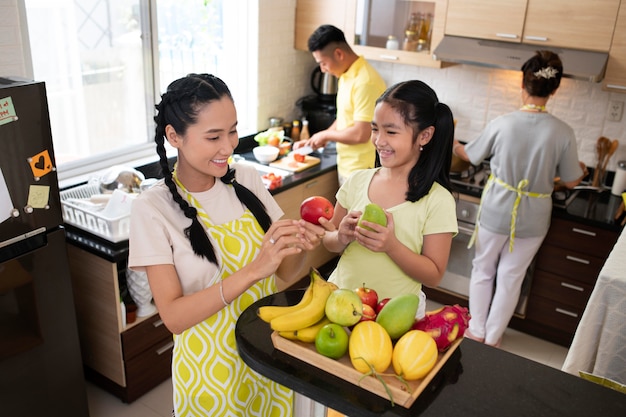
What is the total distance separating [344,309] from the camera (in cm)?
131

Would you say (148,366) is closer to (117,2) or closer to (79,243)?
(79,243)

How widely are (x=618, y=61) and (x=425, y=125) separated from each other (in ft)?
6.48

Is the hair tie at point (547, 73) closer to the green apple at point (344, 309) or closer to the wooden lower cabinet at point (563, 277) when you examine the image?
the wooden lower cabinet at point (563, 277)

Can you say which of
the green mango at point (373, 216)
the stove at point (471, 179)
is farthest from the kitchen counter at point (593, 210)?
the green mango at point (373, 216)

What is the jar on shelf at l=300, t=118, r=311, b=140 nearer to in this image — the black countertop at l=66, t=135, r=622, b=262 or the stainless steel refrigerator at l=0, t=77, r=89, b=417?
the black countertop at l=66, t=135, r=622, b=262

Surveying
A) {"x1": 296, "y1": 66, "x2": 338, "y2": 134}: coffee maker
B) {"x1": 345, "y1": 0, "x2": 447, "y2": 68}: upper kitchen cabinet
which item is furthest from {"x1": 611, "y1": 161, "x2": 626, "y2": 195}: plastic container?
{"x1": 296, "y1": 66, "x2": 338, "y2": 134}: coffee maker

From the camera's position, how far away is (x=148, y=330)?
284cm

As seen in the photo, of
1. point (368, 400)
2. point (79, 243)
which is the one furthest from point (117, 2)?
point (368, 400)

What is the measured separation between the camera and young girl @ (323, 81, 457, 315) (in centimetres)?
176

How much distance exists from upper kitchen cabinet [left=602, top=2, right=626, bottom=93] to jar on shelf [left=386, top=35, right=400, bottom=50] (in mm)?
1224

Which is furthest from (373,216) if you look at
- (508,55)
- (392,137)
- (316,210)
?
(508,55)

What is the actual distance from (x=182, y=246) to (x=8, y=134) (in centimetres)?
93

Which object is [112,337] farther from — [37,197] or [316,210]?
[316,210]

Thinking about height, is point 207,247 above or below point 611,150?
above
